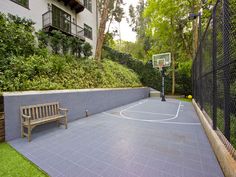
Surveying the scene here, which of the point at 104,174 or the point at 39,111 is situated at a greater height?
the point at 39,111

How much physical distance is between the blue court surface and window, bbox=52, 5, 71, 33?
9024 millimetres

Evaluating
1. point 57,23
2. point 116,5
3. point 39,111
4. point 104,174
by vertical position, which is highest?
point 116,5

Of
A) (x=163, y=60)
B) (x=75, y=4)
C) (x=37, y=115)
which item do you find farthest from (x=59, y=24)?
(x=163, y=60)

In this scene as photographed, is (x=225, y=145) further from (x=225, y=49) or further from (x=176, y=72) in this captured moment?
(x=176, y=72)

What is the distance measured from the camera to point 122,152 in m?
→ 3.12

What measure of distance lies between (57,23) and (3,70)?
25.7 feet

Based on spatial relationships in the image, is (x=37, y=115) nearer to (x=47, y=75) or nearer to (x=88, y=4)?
(x=47, y=75)

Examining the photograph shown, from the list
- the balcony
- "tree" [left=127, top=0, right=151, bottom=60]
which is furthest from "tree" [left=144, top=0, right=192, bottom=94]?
"tree" [left=127, top=0, right=151, bottom=60]

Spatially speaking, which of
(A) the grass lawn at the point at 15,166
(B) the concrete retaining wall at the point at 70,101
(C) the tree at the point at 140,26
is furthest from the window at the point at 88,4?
(A) the grass lawn at the point at 15,166

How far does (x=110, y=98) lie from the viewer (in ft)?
27.7

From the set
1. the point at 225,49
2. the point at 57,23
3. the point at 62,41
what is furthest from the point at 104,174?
the point at 57,23

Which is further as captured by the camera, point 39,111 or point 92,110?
point 92,110

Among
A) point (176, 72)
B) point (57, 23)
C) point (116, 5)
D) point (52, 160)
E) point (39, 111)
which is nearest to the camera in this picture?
point (52, 160)

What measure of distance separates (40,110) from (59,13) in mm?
9717
